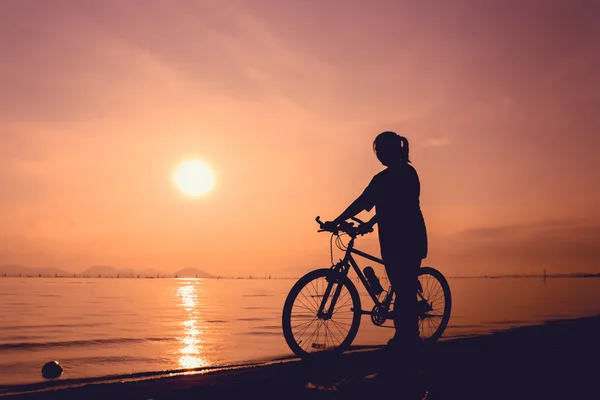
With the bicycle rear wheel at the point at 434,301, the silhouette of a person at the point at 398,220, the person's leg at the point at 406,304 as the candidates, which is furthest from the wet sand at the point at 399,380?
the bicycle rear wheel at the point at 434,301

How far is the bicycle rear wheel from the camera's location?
779cm

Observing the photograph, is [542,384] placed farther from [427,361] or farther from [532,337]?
[532,337]

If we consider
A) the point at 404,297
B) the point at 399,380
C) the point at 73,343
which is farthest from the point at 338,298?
the point at 73,343

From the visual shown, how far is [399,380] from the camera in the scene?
13.4 feet

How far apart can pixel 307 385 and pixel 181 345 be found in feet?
43.8

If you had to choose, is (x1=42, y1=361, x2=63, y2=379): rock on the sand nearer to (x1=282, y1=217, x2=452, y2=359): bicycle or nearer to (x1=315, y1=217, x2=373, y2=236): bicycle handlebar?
(x1=282, y1=217, x2=452, y2=359): bicycle

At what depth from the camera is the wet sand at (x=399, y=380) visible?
396 cm

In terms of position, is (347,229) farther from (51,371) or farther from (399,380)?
(51,371)

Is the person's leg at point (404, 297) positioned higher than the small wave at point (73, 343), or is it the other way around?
the person's leg at point (404, 297)

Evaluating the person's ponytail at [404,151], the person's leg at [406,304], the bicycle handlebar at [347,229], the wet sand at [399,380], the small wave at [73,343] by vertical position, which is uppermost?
the person's ponytail at [404,151]

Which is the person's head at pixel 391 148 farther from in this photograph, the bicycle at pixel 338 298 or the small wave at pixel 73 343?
the small wave at pixel 73 343

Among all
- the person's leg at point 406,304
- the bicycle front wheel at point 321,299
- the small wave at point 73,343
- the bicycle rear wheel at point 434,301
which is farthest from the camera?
the small wave at point 73,343

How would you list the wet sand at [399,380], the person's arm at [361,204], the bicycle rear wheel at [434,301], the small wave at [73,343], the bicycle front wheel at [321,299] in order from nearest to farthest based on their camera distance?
the wet sand at [399,380] → the bicycle front wheel at [321,299] → the person's arm at [361,204] → the bicycle rear wheel at [434,301] → the small wave at [73,343]

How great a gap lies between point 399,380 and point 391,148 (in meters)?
3.76
